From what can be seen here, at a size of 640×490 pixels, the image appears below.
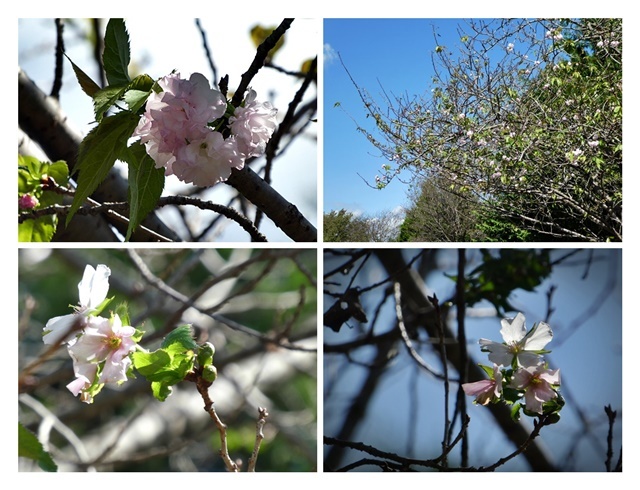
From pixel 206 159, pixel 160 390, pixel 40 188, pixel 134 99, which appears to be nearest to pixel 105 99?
pixel 134 99

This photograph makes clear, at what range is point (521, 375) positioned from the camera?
1.36 m

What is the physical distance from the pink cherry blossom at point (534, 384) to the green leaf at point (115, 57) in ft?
2.82

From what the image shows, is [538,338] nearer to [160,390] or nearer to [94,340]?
[160,390]

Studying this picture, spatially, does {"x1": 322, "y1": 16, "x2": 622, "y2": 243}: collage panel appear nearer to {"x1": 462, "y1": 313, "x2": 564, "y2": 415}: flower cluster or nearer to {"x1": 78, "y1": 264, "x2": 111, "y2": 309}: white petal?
{"x1": 462, "y1": 313, "x2": 564, "y2": 415}: flower cluster

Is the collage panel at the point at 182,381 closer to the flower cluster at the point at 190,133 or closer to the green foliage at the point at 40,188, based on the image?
the green foliage at the point at 40,188

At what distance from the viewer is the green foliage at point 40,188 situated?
1.47 metres

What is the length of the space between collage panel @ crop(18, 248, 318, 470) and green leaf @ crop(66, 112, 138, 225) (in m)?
0.61

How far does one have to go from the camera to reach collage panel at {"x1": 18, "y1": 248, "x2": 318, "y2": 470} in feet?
5.06

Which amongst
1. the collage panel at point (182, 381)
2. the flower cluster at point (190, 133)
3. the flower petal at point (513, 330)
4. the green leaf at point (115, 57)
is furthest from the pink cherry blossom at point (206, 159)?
the flower petal at point (513, 330)

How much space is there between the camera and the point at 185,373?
1.17 m

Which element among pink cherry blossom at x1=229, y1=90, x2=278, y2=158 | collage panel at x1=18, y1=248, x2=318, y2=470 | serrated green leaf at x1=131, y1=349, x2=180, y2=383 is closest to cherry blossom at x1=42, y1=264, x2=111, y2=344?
serrated green leaf at x1=131, y1=349, x2=180, y2=383
